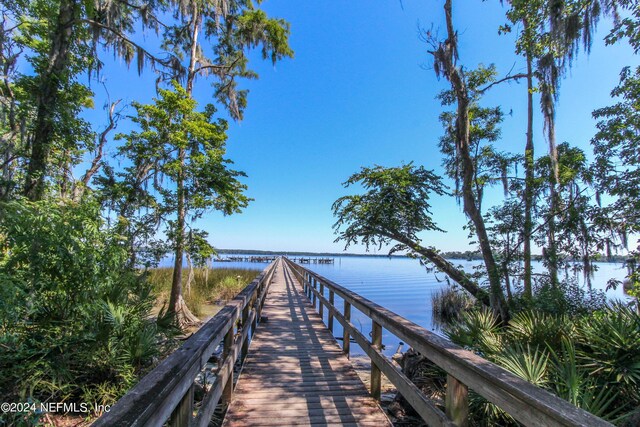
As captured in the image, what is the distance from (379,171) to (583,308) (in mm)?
6204

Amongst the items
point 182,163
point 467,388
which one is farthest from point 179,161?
point 467,388

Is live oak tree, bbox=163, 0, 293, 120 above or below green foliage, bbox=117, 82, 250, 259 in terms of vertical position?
above

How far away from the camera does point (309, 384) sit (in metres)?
3.42

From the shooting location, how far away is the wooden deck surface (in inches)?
105

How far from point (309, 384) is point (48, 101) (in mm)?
8125

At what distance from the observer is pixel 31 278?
147 inches

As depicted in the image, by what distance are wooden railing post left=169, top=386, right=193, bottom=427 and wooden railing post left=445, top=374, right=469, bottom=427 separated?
55.3 inches

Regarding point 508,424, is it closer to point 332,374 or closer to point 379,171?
point 332,374

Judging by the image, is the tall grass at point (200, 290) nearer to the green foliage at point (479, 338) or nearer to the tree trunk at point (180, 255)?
the tree trunk at point (180, 255)

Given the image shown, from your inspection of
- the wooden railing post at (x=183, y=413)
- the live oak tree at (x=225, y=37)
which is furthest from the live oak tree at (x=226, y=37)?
the wooden railing post at (x=183, y=413)

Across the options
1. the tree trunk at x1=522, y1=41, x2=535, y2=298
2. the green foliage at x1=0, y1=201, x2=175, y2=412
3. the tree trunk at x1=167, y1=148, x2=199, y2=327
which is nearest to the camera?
the green foliage at x1=0, y1=201, x2=175, y2=412

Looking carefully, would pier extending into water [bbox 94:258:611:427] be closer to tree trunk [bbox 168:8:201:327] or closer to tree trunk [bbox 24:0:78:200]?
tree trunk [bbox 168:8:201:327]

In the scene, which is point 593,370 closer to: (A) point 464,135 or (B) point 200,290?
(A) point 464,135

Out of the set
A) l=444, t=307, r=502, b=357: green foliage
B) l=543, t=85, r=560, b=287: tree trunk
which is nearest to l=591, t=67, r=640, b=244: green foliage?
l=543, t=85, r=560, b=287: tree trunk
